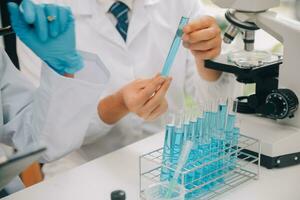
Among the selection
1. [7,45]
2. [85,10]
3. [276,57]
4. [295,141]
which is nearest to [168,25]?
[85,10]

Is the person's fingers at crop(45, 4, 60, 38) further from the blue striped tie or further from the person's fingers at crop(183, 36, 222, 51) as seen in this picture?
the blue striped tie

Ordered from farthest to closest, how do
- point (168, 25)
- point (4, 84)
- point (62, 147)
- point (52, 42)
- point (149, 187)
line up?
point (168, 25)
point (4, 84)
point (62, 147)
point (52, 42)
point (149, 187)

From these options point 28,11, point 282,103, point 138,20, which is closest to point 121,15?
point 138,20

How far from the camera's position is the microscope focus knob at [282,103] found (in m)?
1.20

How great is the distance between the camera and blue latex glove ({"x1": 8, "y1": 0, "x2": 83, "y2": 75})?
3.58 feet

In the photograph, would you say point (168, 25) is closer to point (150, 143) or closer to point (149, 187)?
point (150, 143)

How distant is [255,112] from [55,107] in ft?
2.14

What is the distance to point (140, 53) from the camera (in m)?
1.81

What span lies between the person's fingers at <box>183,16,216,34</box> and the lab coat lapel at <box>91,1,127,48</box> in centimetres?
48

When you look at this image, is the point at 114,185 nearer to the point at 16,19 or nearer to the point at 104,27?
the point at 16,19

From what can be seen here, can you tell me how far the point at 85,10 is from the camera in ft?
5.65

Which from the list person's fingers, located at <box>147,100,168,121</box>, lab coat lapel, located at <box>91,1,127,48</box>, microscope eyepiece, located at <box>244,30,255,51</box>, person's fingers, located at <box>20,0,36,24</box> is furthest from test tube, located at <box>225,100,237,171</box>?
lab coat lapel, located at <box>91,1,127,48</box>

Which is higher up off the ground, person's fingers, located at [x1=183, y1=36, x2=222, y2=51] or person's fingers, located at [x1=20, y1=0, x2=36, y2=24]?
person's fingers, located at [x1=20, y1=0, x2=36, y2=24]

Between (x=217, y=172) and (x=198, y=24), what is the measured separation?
0.50 meters
